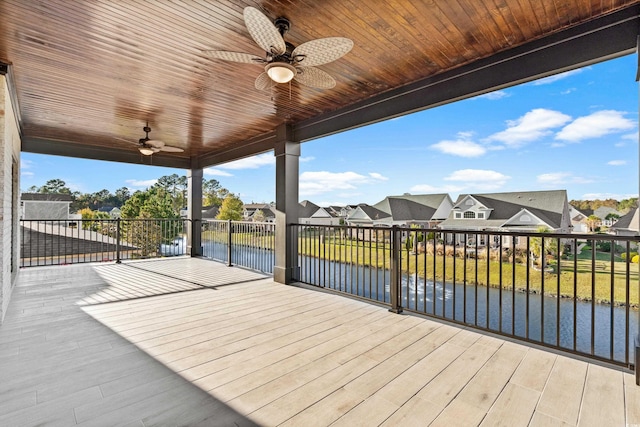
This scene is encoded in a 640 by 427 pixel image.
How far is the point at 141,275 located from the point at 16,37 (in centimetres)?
390

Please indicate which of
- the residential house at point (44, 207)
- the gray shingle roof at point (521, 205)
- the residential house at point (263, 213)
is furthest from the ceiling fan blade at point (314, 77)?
the residential house at point (44, 207)

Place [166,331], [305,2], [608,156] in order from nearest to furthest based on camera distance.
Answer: [305,2] < [166,331] < [608,156]

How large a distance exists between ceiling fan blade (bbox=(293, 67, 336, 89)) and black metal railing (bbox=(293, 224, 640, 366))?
171cm

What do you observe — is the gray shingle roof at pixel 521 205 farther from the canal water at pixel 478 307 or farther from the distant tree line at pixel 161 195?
the distant tree line at pixel 161 195

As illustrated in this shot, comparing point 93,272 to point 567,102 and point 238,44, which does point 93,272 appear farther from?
point 567,102

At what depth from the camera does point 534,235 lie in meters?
2.39

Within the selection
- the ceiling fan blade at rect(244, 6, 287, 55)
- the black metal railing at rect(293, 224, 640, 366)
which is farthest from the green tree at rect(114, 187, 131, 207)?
the ceiling fan blade at rect(244, 6, 287, 55)

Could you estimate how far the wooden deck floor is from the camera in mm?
1593

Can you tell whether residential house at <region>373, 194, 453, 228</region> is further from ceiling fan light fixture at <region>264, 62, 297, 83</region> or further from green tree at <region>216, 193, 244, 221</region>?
green tree at <region>216, 193, 244, 221</region>

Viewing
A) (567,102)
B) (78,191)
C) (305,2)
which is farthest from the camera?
(78,191)

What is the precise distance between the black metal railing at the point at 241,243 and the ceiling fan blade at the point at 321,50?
11.1 feet

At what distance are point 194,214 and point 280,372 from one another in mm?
6560

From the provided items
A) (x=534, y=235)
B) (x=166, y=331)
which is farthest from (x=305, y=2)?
(x=166, y=331)

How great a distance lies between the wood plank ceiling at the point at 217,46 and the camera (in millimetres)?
2201
